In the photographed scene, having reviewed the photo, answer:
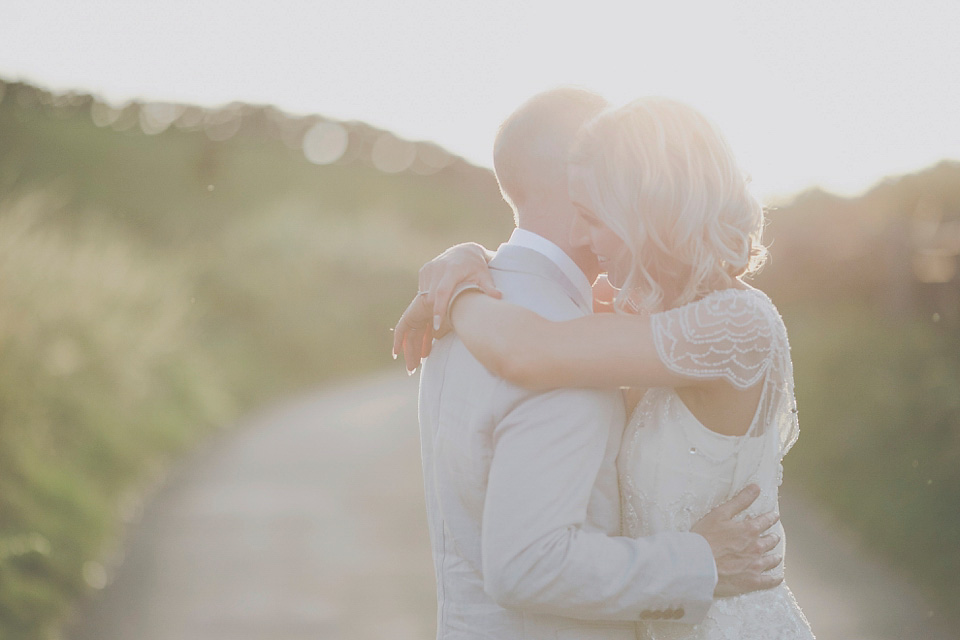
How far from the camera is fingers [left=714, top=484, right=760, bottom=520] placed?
7.14 feet

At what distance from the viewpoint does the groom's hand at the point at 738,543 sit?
2.14 meters

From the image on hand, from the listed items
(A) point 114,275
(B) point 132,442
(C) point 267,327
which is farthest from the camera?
(C) point 267,327

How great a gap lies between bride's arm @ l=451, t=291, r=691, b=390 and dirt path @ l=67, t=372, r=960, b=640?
3.53 metres

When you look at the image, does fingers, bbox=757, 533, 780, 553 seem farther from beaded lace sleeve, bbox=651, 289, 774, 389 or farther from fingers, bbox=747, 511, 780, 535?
beaded lace sleeve, bbox=651, 289, 774, 389

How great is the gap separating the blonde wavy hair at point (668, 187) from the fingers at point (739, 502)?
53 centimetres

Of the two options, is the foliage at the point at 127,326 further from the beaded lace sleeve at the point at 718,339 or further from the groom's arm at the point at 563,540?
the beaded lace sleeve at the point at 718,339

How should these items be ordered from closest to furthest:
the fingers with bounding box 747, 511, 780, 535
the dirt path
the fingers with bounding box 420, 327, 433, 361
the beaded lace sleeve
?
the beaded lace sleeve, the fingers with bounding box 747, 511, 780, 535, the fingers with bounding box 420, 327, 433, 361, the dirt path

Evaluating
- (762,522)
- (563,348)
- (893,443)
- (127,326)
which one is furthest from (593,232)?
(127,326)

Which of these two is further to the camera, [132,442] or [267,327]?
[267,327]

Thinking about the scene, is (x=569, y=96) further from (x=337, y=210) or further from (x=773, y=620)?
(x=337, y=210)

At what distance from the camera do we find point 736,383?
208 centimetres

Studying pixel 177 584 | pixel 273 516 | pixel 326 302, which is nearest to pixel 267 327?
pixel 326 302

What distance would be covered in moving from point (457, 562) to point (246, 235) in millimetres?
20028

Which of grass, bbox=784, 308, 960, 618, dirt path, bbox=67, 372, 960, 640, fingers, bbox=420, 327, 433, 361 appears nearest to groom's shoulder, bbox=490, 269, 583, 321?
fingers, bbox=420, 327, 433, 361
